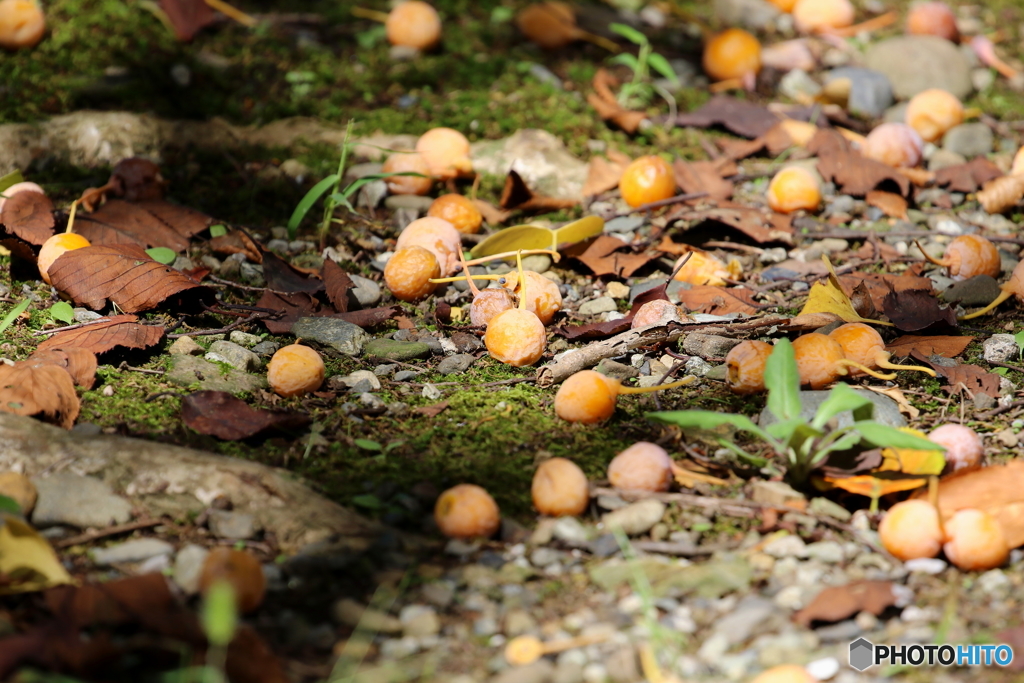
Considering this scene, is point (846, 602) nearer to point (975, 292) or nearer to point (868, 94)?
point (975, 292)

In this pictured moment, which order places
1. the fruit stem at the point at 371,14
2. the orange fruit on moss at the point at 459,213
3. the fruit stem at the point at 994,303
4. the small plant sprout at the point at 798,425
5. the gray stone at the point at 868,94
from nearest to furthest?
the small plant sprout at the point at 798,425, the fruit stem at the point at 994,303, the orange fruit on moss at the point at 459,213, the gray stone at the point at 868,94, the fruit stem at the point at 371,14

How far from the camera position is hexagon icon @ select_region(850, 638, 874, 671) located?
1831 millimetres

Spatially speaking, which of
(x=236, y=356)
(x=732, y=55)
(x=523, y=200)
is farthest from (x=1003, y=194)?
(x=236, y=356)

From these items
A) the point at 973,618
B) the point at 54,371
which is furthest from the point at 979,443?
the point at 54,371

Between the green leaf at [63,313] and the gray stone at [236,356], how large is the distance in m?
0.46

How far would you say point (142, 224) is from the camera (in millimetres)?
3416

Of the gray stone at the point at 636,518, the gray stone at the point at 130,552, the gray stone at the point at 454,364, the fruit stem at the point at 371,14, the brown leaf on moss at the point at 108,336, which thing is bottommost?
the gray stone at the point at 454,364

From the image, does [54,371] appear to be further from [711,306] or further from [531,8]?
[531,8]

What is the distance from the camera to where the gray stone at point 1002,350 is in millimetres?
2957

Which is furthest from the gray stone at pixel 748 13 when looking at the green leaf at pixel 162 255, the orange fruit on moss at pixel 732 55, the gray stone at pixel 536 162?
the green leaf at pixel 162 255

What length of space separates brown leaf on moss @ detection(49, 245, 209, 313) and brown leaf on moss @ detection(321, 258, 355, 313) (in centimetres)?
46

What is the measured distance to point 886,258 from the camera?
3.60 m

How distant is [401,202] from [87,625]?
8.07 ft

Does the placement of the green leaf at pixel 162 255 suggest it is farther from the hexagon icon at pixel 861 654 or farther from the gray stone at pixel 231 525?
the hexagon icon at pixel 861 654
